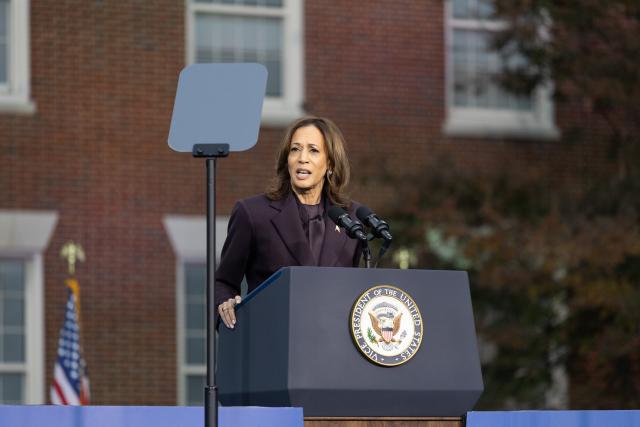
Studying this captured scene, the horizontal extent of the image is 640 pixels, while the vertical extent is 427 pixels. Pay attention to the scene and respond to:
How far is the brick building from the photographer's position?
47.1 feet

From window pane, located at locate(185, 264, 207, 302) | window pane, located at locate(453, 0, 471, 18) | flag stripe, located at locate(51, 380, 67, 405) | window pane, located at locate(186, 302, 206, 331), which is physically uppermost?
window pane, located at locate(453, 0, 471, 18)

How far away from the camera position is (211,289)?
15.2ft

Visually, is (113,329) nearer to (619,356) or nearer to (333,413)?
(619,356)

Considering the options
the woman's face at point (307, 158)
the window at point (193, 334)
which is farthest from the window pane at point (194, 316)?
the woman's face at point (307, 158)

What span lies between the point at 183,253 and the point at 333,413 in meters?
10.2

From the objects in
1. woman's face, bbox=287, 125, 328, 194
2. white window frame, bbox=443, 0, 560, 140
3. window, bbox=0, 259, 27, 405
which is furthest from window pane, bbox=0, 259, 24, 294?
woman's face, bbox=287, 125, 328, 194

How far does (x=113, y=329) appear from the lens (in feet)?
47.5

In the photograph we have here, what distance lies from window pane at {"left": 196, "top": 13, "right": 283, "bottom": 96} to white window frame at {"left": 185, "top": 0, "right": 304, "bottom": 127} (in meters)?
0.06

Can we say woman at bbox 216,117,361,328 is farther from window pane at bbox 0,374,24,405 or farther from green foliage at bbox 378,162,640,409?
window pane at bbox 0,374,24,405

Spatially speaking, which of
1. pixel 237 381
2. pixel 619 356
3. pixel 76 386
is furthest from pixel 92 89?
pixel 237 381

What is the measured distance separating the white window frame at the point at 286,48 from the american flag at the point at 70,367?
3.06 m

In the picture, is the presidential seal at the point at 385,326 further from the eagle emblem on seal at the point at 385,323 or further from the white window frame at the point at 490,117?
the white window frame at the point at 490,117

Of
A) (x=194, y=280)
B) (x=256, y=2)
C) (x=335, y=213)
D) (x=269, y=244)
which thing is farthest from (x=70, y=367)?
(x=335, y=213)

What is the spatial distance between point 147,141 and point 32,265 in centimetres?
162
